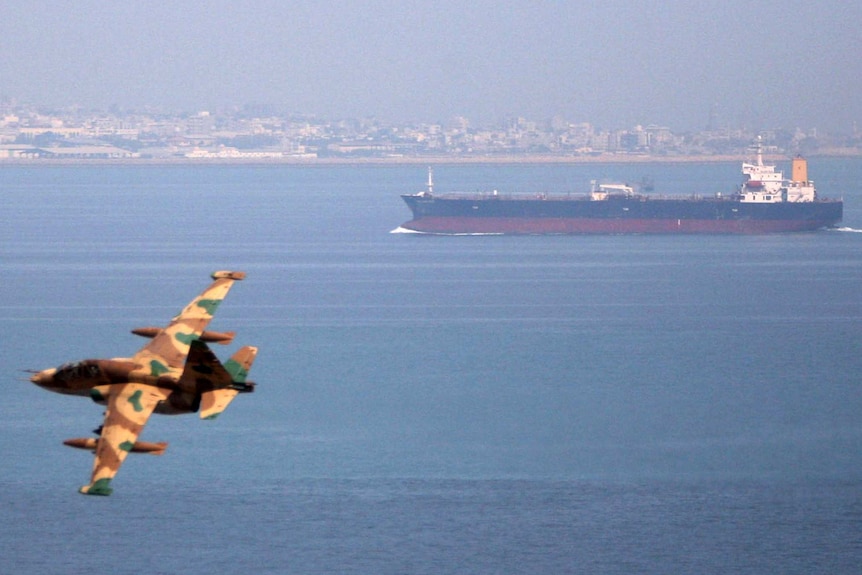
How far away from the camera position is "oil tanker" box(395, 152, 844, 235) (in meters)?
136

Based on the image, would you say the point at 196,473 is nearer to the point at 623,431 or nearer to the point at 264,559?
the point at 264,559

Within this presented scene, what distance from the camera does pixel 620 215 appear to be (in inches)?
5512

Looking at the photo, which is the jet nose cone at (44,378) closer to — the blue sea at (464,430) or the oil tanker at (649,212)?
the blue sea at (464,430)

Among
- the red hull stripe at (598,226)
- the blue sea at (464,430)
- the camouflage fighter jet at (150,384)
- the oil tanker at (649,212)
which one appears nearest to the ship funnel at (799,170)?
the oil tanker at (649,212)

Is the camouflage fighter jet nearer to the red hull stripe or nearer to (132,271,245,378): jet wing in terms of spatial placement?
(132,271,245,378): jet wing

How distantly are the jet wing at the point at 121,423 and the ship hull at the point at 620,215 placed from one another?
108585 millimetres

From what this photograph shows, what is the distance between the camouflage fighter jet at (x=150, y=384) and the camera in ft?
83.5

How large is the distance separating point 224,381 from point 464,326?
6257 centimetres

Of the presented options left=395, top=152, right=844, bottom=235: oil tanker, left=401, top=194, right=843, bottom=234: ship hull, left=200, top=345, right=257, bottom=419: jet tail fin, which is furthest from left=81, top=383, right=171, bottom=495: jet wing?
left=401, top=194, right=843, bottom=234: ship hull

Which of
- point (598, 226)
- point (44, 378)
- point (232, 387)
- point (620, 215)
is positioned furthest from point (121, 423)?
point (620, 215)

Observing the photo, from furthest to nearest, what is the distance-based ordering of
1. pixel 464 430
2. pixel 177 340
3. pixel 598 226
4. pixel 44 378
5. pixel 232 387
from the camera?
pixel 598 226 < pixel 464 430 < pixel 177 340 < pixel 44 378 < pixel 232 387

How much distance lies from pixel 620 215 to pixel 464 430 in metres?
80.9

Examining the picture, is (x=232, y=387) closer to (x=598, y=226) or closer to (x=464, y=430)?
(x=464, y=430)

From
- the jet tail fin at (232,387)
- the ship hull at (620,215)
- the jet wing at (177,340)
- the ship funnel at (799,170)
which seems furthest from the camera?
the ship funnel at (799,170)
